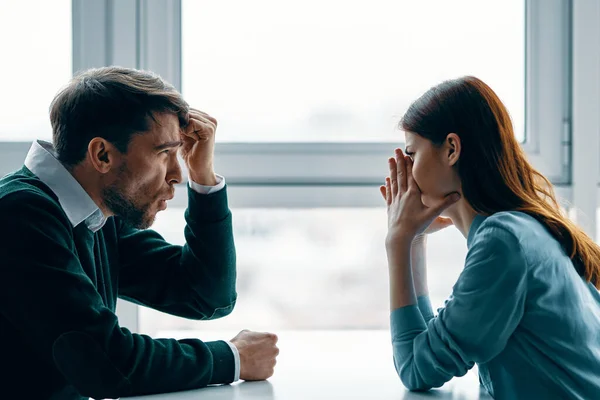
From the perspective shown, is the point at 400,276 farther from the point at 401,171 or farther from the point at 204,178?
the point at 204,178

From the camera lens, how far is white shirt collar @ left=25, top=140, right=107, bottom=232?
125 cm

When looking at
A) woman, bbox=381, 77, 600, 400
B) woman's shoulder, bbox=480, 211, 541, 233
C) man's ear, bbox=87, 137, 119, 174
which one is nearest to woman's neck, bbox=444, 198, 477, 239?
woman, bbox=381, 77, 600, 400

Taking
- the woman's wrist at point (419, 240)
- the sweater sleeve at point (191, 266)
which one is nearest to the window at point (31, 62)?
the sweater sleeve at point (191, 266)

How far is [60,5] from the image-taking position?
1934 mm

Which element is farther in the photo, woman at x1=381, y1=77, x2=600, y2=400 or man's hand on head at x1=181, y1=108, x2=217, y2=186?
man's hand on head at x1=181, y1=108, x2=217, y2=186

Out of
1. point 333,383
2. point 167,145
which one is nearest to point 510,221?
point 333,383

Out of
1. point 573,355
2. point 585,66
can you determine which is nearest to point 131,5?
point 585,66

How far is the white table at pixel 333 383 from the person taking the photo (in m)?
1.17

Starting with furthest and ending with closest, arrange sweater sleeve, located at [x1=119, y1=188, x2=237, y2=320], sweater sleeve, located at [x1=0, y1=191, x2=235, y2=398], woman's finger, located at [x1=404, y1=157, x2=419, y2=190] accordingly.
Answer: sweater sleeve, located at [x1=119, y1=188, x2=237, y2=320], woman's finger, located at [x1=404, y1=157, x2=419, y2=190], sweater sleeve, located at [x1=0, y1=191, x2=235, y2=398]

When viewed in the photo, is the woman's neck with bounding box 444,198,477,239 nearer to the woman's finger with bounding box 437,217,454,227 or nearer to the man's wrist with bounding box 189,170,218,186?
the woman's finger with bounding box 437,217,454,227

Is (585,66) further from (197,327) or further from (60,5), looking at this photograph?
(60,5)

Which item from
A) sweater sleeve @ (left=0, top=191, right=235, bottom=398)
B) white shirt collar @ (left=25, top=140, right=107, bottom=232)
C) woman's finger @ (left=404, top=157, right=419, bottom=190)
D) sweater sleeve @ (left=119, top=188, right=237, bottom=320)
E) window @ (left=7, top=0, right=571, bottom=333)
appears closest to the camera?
sweater sleeve @ (left=0, top=191, right=235, bottom=398)

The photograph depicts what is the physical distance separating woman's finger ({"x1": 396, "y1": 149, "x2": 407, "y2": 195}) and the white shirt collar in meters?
0.61

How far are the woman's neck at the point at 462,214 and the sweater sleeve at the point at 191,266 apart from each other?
50 centimetres
